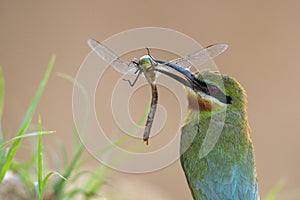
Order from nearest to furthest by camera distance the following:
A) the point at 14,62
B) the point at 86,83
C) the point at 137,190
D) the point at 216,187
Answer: the point at 216,187 → the point at 86,83 → the point at 137,190 → the point at 14,62

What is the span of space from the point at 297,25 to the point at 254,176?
1309 mm

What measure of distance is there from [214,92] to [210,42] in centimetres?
120

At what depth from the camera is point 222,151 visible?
3.25ft

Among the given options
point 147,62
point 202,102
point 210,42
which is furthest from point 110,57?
point 210,42

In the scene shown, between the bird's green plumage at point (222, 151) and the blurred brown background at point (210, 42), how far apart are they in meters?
1.16

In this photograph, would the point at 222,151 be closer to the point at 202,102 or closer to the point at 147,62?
the point at 202,102

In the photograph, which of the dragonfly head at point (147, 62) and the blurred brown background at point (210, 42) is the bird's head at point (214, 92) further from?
the blurred brown background at point (210, 42)

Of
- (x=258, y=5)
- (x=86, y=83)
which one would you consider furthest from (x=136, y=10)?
(x=86, y=83)

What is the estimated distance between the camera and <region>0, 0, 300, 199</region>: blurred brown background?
2166 millimetres

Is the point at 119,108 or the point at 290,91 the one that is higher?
the point at 290,91

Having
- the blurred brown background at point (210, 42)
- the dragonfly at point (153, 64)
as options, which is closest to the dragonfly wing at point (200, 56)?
the dragonfly at point (153, 64)

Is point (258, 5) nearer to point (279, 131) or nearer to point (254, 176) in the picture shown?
point (279, 131)

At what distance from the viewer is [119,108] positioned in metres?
1.10

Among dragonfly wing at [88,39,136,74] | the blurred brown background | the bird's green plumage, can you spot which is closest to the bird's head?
the bird's green plumage
